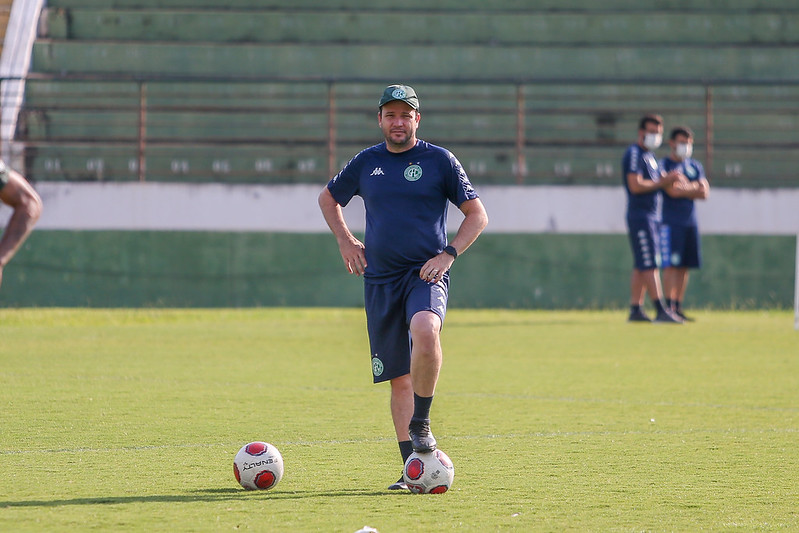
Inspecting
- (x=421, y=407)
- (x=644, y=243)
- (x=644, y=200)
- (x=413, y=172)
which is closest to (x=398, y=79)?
(x=644, y=200)

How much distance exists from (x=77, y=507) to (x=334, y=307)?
1254 centimetres

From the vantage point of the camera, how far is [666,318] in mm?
14000

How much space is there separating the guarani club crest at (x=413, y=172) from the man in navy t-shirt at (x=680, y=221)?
9077mm

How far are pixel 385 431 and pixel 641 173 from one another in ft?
24.2

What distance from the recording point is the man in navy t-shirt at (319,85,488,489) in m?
5.39

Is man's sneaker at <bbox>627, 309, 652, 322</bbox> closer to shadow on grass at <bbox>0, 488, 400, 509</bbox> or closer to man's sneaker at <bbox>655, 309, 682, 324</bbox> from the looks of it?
man's sneaker at <bbox>655, 309, 682, 324</bbox>

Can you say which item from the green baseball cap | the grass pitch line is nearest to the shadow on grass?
the grass pitch line

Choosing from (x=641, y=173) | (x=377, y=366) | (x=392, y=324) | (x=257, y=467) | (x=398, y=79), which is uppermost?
(x=398, y=79)

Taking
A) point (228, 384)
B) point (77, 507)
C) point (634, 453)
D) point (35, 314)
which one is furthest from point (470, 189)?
point (35, 314)

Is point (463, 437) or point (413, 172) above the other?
point (413, 172)

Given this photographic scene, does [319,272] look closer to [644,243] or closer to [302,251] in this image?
[302,251]

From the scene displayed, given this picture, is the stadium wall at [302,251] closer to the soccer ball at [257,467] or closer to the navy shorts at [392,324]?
the navy shorts at [392,324]

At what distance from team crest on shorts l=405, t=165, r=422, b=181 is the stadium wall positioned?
11.1 metres

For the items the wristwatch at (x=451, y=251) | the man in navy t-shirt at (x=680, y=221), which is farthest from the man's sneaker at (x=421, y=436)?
the man in navy t-shirt at (x=680, y=221)
